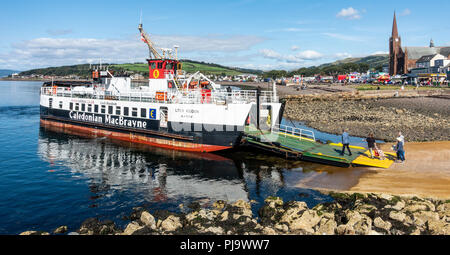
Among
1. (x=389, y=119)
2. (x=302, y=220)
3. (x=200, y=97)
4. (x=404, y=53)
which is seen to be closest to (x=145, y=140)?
(x=200, y=97)

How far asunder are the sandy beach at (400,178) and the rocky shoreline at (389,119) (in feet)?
27.5

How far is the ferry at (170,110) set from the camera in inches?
985

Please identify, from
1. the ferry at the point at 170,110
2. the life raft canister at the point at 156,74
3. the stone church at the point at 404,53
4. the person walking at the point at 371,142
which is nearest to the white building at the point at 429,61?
the stone church at the point at 404,53

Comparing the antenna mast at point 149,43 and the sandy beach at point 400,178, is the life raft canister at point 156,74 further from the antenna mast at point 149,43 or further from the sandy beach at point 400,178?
the sandy beach at point 400,178

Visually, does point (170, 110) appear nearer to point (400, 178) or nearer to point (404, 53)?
point (400, 178)

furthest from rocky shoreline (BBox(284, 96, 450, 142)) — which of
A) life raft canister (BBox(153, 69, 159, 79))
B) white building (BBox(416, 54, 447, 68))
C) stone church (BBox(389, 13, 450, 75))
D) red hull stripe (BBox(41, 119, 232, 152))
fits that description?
stone church (BBox(389, 13, 450, 75))

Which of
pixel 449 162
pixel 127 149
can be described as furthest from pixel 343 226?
pixel 127 149

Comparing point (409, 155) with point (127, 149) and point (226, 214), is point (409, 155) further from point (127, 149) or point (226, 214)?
point (127, 149)

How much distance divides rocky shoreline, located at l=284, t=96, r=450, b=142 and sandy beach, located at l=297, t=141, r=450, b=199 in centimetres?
838

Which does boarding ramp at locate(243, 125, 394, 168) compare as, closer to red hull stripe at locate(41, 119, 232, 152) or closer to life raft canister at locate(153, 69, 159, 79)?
red hull stripe at locate(41, 119, 232, 152)

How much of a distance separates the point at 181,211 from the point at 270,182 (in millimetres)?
6195

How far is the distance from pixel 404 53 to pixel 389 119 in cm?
10000

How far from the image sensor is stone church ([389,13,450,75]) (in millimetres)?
120812

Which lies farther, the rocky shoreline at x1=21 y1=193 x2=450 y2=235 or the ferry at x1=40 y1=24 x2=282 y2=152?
the ferry at x1=40 y1=24 x2=282 y2=152
